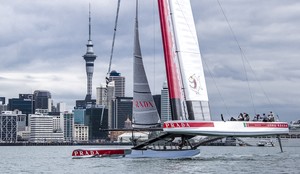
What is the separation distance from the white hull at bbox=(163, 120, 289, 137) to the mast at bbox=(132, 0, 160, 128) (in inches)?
221

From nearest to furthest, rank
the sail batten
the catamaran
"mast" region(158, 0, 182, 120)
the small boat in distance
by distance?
the catamaran < "mast" region(158, 0, 182, 120) < the sail batten < the small boat in distance

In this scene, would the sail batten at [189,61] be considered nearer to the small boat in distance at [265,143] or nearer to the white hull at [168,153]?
the white hull at [168,153]

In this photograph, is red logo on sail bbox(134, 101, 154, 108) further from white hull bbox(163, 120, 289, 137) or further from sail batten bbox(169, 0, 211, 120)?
white hull bbox(163, 120, 289, 137)

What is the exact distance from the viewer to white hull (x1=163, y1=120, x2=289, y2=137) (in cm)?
5250

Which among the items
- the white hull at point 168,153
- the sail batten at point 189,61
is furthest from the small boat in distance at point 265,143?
the white hull at point 168,153

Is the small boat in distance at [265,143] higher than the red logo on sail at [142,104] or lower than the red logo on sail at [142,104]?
higher

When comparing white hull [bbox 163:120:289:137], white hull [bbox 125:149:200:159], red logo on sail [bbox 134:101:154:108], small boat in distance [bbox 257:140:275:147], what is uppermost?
small boat in distance [bbox 257:140:275:147]

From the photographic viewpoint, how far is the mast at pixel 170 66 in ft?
178

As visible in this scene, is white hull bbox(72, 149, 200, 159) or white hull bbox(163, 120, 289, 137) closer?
white hull bbox(163, 120, 289, 137)

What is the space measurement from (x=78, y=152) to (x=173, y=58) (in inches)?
582

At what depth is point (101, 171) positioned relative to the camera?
148ft

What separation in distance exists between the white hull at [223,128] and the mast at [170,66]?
1921mm

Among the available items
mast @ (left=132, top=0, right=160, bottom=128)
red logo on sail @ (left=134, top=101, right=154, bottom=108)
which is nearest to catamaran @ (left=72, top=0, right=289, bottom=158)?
mast @ (left=132, top=0, right=160, bottom=128)

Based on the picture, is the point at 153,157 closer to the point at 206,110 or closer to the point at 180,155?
the point at 180,155
